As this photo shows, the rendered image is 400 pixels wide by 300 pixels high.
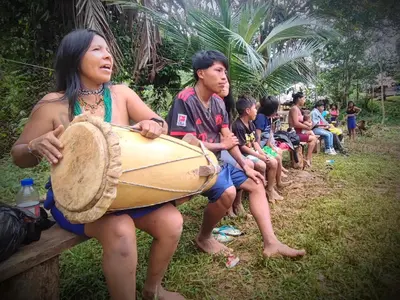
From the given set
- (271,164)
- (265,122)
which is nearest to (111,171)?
(271,164)

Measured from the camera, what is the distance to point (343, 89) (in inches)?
556

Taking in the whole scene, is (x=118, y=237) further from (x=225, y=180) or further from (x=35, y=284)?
(x=225, y=180)

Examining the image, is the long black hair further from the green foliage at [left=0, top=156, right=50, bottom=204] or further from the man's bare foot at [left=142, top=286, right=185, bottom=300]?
the green foliage at [left=0, top=156, right=50, bottom=204]

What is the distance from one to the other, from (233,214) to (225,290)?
1161 mm

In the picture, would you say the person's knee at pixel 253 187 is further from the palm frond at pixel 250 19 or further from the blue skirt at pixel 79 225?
the palm frond at pixel 250 19

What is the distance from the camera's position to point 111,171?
3.49 ft

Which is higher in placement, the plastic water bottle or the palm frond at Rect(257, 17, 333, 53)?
the palm frond at Rect(257, 17, 333, 53)

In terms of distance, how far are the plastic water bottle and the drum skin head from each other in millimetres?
502

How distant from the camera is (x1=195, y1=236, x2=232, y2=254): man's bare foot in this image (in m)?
A: 2.05

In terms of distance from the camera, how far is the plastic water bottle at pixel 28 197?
1562 mm

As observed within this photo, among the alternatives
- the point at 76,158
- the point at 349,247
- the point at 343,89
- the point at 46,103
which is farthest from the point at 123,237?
the point at 343,89

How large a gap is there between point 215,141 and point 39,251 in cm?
145

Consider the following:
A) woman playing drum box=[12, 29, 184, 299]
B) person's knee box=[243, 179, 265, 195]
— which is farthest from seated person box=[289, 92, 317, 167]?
woman playing drum box=[12, 29, 184, 299]

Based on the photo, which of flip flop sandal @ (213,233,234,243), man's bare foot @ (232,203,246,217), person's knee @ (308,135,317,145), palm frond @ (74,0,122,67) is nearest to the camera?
flip flop sandal @ (213,233,234,243)
